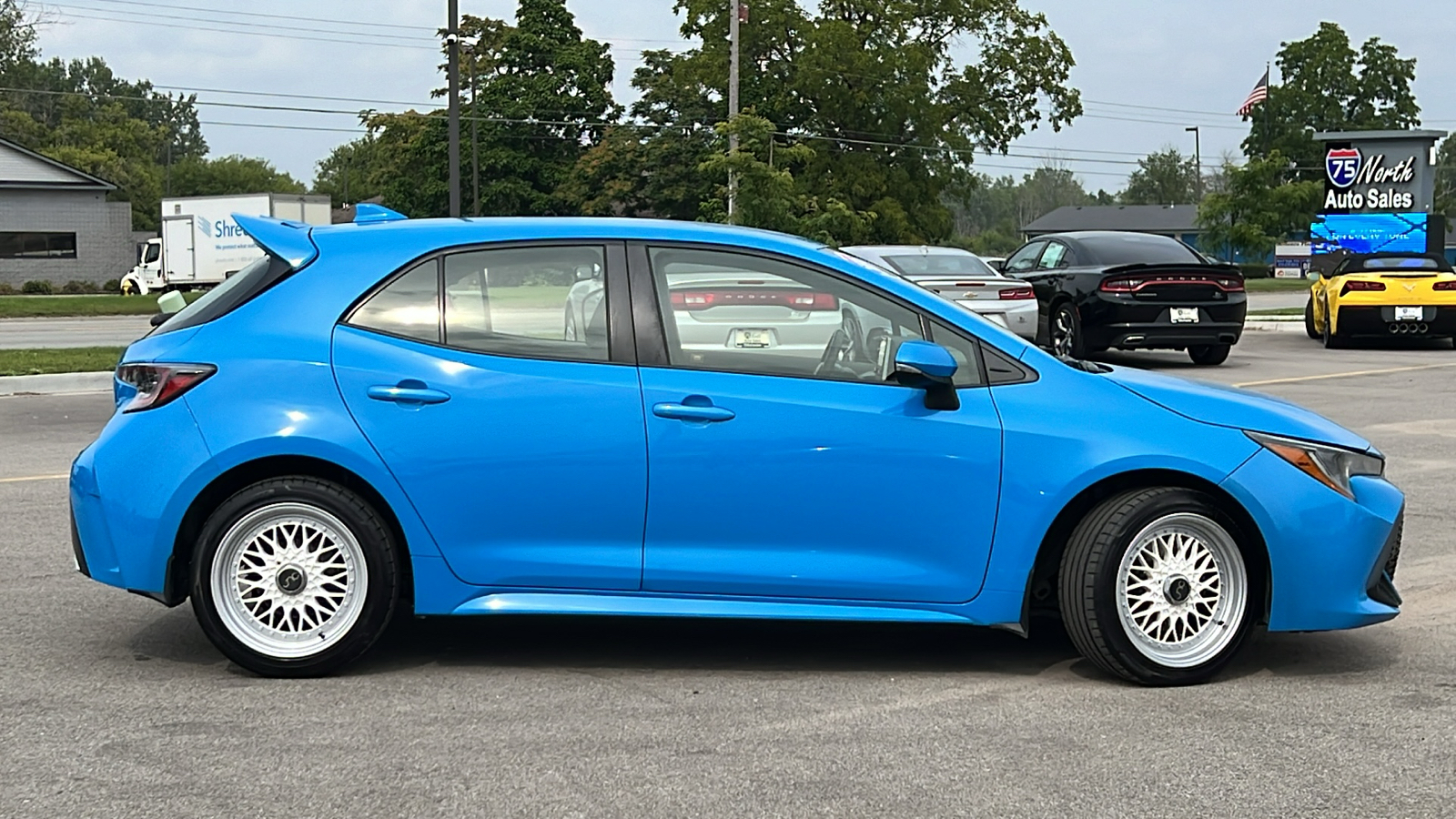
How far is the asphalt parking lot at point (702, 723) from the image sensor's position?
4074mm

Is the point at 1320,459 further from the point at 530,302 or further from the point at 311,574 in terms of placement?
the point at 311,574

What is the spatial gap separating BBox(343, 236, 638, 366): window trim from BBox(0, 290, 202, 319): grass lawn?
28.4 metres

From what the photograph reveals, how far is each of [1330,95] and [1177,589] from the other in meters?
106

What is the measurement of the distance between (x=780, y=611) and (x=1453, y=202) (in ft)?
498

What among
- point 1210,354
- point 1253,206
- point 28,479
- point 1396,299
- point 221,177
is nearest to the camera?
point 28,479

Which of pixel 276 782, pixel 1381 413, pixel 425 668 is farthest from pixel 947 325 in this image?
pixel 1381 413

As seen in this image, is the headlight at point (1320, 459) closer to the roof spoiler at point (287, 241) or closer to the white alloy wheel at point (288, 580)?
the white alloy wheel at point (288, 580)

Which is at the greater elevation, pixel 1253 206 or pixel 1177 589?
pixel 1253 206

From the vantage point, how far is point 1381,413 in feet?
44.0

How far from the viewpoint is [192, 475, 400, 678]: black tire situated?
5.10 meters

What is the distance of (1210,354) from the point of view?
762 inches

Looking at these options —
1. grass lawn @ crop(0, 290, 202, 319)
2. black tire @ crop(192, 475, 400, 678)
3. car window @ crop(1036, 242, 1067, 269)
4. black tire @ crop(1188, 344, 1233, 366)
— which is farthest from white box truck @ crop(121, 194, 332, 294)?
black tire @ crop(192, 475, 400, 678)

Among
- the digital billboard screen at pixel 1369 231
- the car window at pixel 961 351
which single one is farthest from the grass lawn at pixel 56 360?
the digital billboard screen at pixel 1369 231

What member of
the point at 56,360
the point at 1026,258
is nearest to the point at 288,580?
the point at 56,360
